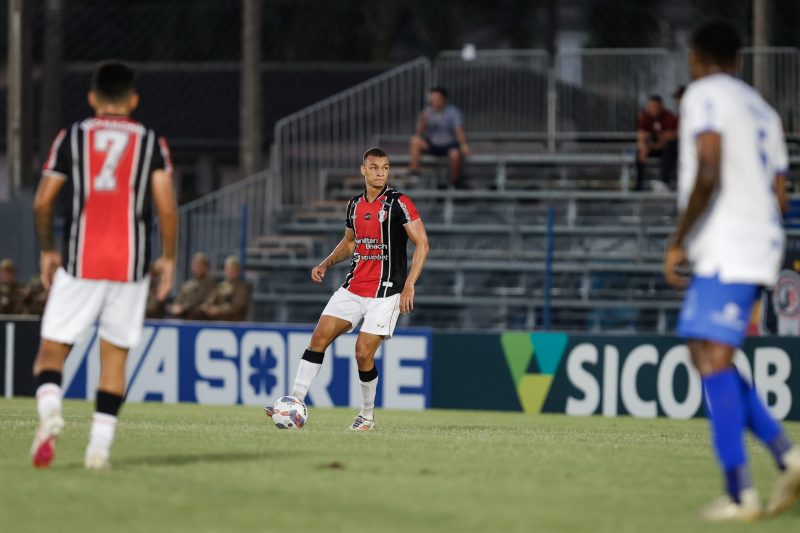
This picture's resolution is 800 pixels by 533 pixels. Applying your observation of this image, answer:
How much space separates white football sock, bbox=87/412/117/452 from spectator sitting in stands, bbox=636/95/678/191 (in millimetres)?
16863

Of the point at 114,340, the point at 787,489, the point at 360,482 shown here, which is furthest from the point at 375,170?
the point at 787,489

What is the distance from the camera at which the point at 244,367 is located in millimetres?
19891

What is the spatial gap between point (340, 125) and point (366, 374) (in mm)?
14687

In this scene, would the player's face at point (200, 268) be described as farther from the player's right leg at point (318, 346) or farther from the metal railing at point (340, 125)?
the player's right leg at point (318, 346)

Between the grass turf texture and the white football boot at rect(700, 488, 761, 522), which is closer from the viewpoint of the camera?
the grass turf texture

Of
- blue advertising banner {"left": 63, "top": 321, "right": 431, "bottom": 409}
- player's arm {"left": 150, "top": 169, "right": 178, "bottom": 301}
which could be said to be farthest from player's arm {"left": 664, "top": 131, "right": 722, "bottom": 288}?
blue advertising banner {"left": 63, "top": 321, "right": 431, "bottom": 409}

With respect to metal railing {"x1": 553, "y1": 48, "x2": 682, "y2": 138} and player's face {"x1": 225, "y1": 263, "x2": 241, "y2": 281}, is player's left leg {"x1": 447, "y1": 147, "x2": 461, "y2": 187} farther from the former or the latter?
player's face {"x1": 225, "y1": 263, "x2": 241, "y2": 281}

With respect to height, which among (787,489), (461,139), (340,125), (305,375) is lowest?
(787,489)

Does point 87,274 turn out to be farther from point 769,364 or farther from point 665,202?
point 665,202

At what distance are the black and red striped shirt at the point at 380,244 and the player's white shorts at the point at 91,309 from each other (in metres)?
4.57

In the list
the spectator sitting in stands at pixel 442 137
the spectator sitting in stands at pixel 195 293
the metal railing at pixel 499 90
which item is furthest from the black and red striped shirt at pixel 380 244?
the metal railing at pixel 499 90

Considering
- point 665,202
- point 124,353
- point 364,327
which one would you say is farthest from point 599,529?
point 665,202

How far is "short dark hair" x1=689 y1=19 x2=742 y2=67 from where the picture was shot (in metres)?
7.37

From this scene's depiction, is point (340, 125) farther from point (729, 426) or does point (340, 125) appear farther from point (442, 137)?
point (729, 426)
